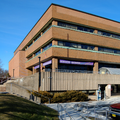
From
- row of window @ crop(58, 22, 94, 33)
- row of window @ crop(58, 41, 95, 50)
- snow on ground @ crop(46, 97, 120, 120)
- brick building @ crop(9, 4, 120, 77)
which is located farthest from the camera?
row of window @ crop(58, 22, 94, 33)

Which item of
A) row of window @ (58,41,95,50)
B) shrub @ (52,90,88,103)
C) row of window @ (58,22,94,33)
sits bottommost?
shrub @ (52,90,88,103)

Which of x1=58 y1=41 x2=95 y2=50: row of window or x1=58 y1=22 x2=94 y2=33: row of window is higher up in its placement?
x1=58 y1=22 x2=94 y2=33: row of window

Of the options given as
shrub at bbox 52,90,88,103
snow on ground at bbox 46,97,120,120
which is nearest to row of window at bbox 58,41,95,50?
shrub at bbox 52,90,88,103

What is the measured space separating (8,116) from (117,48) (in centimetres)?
3332

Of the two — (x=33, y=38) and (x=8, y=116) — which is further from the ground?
(x=33, y=38)

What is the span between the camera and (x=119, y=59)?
1407 inches

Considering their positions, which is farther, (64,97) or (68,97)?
(68,97)

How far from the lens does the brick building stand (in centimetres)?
2715

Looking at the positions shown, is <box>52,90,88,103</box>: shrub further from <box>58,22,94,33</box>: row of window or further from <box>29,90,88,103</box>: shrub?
<box>58,22,94,33</box>: row of window

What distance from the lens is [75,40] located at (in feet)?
94.1

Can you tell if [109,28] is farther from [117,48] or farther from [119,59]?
[119,59]

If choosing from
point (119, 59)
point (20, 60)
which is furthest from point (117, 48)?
point (20, 60)

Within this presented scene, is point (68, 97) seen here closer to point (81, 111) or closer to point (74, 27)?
point (81, 111)

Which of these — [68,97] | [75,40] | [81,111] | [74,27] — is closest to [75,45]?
[75,40]
